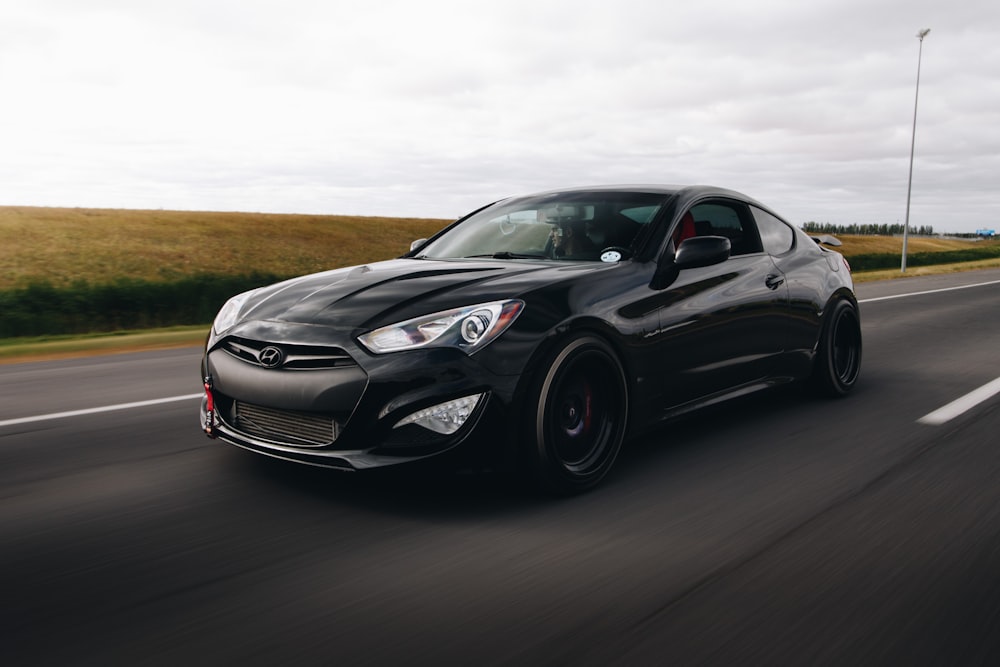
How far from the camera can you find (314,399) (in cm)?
386

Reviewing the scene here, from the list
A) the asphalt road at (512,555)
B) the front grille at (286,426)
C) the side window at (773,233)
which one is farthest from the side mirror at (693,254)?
the front grille at (286,426)

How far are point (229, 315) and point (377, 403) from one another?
124 centimetres

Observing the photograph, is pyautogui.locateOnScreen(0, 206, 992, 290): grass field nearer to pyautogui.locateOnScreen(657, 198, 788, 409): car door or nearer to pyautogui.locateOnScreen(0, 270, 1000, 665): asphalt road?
pyautogui.locateOnScreen(657, 198, 788, 409): car door

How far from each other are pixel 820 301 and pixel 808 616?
150 inches

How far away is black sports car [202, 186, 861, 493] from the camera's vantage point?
12.5 feet

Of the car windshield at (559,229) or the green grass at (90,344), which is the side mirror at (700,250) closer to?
the car windshield at (559,229)

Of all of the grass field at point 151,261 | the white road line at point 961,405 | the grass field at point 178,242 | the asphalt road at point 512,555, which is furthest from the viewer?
the grass field at point 178,242

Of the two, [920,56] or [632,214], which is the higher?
[920,56]

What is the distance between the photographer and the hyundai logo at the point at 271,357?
4.00 meters

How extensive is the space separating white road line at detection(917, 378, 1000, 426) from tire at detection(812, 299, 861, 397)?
2.22 feet

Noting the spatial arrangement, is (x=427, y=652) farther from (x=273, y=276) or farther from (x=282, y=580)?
(x=273, y=276)

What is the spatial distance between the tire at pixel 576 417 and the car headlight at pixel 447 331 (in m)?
0.30

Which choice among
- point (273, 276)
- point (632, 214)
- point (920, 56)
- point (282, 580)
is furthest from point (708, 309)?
point (920, 56)

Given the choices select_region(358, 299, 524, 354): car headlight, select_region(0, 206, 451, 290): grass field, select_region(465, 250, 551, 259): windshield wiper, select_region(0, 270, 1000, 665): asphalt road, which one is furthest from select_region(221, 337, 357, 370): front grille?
select_region(0, 206, 451, 290): grass field
